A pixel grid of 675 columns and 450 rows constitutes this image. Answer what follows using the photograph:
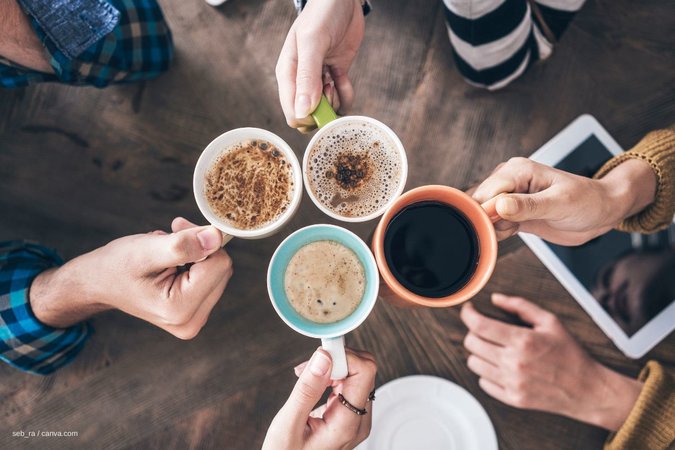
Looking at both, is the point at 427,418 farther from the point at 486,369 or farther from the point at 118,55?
the point at 118,55

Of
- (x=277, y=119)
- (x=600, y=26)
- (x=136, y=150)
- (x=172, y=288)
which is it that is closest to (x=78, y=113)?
(x=136, y=150)

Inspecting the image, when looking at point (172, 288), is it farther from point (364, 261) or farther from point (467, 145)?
point (467, 145)

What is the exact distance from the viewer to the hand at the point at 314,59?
863 mm

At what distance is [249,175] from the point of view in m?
0.91

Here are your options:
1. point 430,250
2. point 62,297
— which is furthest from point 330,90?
point 62,297

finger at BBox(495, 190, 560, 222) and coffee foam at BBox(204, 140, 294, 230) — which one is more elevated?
finger at BBox(495, 190, 560, 222)

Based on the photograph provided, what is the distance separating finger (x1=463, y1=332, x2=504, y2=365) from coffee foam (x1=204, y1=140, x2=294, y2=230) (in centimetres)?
58

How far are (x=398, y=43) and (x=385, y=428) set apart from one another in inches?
37.5

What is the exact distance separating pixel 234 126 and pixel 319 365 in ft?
2.15

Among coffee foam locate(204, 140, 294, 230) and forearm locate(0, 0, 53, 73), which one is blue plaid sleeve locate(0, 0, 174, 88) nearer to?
forearm locate(0, 0, 53, 73)

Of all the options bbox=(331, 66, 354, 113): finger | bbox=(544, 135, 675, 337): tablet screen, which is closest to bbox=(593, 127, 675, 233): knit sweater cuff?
bbox=(544, 135, 675, 337): tablet screen

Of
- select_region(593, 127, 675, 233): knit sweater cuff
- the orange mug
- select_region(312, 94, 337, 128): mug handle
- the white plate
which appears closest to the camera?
the orange mug

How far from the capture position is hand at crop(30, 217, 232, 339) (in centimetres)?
85

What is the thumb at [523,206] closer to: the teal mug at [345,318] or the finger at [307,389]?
the teal mug at [345,318]
